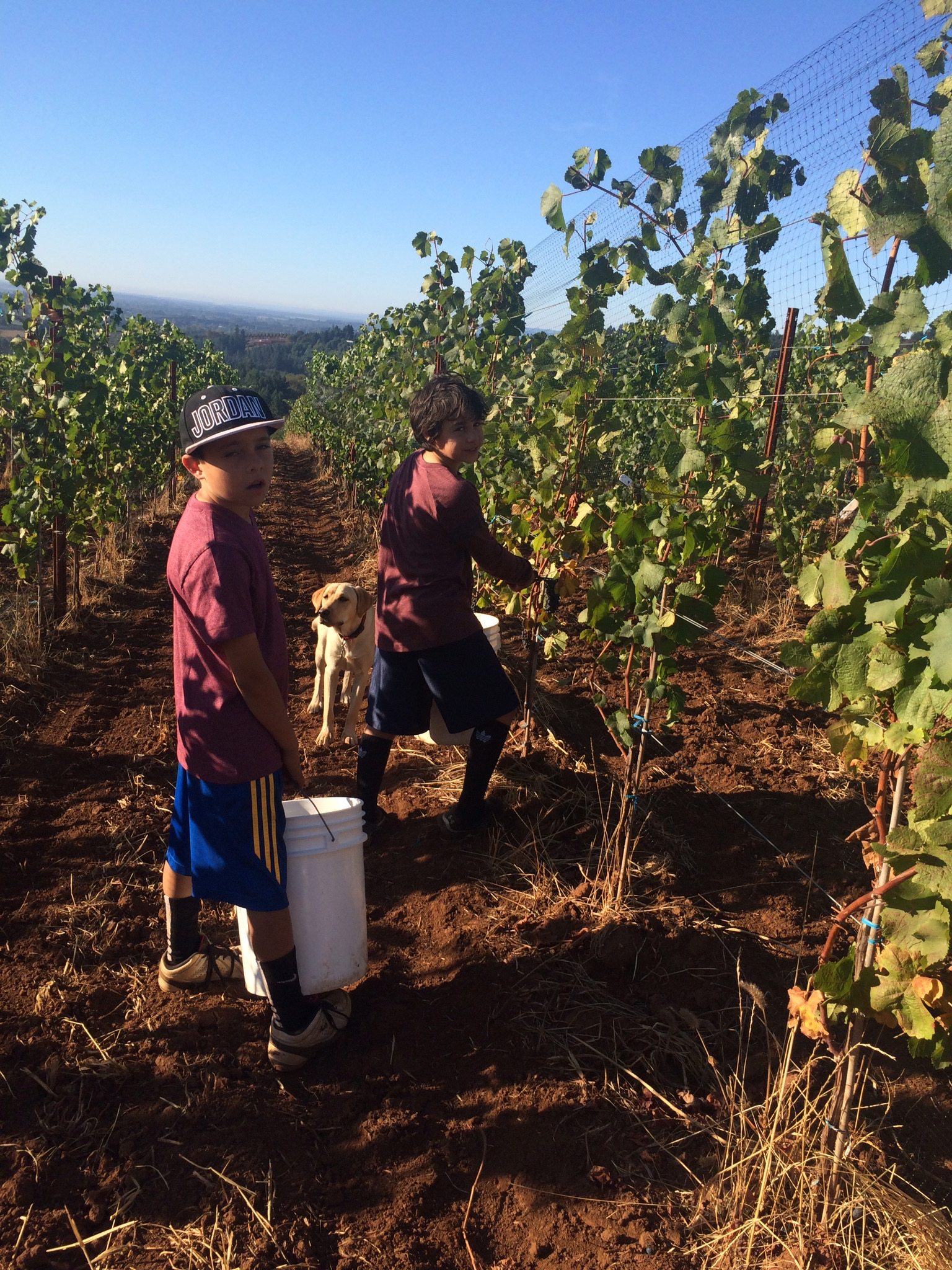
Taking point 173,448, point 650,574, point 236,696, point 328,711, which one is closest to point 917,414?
point 650,574

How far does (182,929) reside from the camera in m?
2.64

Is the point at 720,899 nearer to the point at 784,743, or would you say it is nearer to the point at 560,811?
the point at 560,811

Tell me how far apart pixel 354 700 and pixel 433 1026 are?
2.09m

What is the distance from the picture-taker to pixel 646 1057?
2533 mm

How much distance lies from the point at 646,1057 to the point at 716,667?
3504mm

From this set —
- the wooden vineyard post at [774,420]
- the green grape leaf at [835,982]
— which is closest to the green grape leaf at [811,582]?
the green grape leaf at [835,982]

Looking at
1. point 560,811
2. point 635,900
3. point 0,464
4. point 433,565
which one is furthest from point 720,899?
point 0,464

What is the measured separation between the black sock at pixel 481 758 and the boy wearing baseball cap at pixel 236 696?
108 cm

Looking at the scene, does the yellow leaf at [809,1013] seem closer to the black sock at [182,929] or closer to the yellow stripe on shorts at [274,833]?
the yellow stripe on shorts at [274,833]

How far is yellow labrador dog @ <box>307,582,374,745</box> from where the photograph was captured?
407 centimetres

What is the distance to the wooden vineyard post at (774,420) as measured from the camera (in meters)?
7.36

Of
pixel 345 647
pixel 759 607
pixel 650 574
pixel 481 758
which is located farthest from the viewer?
pixel 759 607

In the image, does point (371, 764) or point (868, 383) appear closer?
point (868, 383)

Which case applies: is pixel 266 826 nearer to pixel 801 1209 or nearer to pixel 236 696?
pixel 236 696
